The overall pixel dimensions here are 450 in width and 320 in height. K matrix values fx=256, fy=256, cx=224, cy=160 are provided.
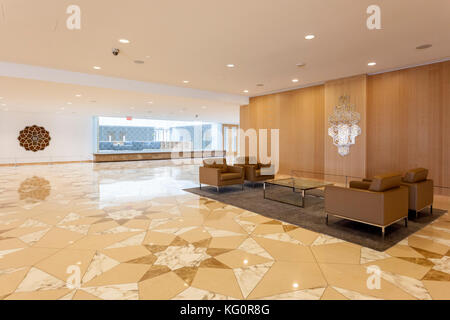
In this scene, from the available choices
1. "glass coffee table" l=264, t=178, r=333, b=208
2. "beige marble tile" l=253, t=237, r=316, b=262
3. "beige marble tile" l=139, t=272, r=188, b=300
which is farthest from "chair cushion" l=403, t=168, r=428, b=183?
"beige marble tile" l=139, t=272, r=188, b=300

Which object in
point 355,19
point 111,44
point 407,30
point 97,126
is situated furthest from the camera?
point 97,126

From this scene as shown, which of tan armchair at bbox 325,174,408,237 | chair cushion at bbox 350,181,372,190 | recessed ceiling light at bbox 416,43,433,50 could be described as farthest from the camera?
recessed ceiling light at bbox 416,43,433,50

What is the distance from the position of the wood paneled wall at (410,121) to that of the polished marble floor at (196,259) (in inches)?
85.8

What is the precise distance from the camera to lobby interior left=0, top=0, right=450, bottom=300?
2.54 metres

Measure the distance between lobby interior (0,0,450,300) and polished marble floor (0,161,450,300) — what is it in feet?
0.07

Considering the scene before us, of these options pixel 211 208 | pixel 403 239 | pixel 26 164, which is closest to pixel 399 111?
Result: pixel 403 239

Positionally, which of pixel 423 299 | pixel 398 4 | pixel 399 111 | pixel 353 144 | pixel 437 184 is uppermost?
pixel 398 4

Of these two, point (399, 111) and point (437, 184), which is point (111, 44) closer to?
point (399, 111)

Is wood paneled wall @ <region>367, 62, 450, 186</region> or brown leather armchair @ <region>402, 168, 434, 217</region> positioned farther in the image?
wood paneled wall @ <region>367, 62, 450, 186</region>

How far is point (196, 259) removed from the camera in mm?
2867

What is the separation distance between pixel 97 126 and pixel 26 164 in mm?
4193

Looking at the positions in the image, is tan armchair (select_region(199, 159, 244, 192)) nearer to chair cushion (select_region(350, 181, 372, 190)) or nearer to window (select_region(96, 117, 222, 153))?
chair cushion (select_region(350, 181, 372, 190))

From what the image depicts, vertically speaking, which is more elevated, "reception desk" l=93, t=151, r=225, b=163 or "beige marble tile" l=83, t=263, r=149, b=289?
"reception desk" l=93, t=151, r=225, b=163

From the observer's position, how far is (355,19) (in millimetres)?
3855
